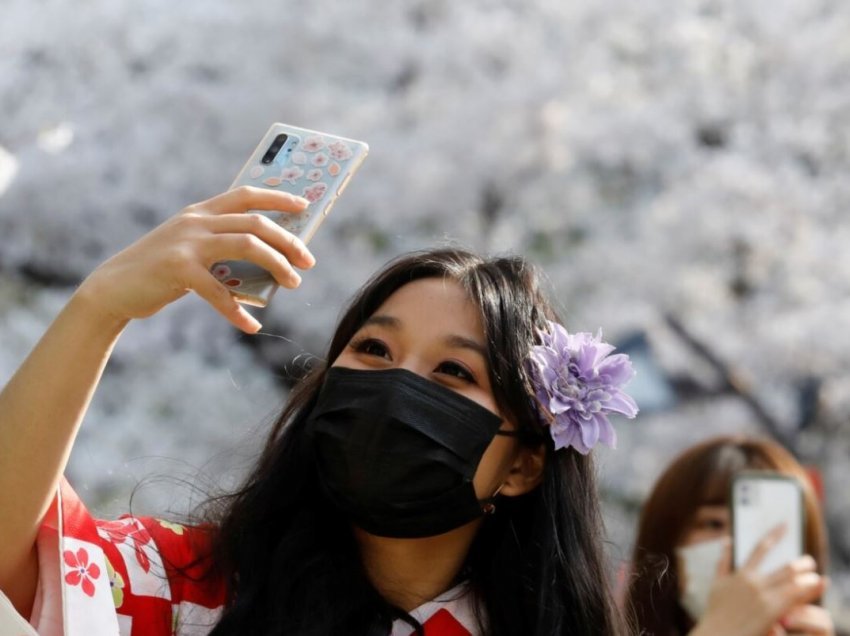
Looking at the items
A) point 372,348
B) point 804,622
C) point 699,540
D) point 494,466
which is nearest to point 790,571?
point 804,622

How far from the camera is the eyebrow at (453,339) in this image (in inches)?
83.6

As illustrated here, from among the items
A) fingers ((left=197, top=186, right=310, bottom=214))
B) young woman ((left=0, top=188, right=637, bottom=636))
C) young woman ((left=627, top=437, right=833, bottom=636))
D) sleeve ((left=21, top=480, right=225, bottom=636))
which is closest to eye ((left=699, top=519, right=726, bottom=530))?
young woman ((left=627, top=437, right=833, bottom=636))

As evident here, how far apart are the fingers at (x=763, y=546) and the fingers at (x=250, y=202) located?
159 cm

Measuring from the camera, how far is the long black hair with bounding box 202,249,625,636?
2023mm

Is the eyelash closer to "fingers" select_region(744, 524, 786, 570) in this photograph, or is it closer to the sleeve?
the sleeve

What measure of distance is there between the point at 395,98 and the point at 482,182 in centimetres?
66

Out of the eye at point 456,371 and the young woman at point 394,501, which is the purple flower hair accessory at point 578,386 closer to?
the young woman at point 394,501

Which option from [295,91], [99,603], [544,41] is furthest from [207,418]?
[99,603]

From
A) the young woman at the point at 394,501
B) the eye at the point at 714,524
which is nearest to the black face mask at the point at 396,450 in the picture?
the young woman at the point at 394,501

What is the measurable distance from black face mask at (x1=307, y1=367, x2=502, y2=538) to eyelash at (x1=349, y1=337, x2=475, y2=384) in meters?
0.05

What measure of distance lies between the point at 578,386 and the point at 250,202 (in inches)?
28.0

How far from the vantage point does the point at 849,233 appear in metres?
7.87

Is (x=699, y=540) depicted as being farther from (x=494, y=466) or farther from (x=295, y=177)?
(x=295, y=177)

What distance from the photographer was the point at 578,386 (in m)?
2.19
